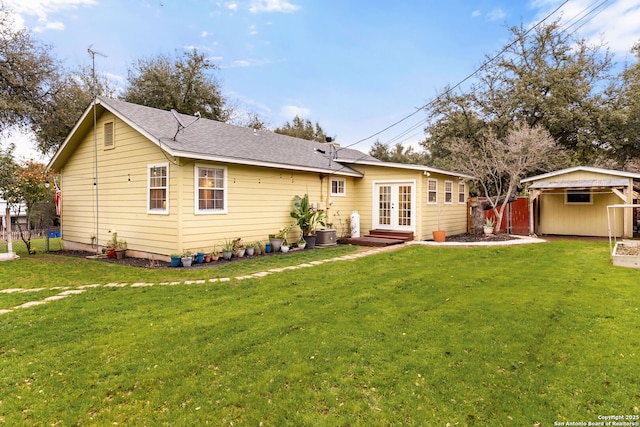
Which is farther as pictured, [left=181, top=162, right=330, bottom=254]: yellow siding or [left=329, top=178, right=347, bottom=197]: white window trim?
[left=329, top=178, right=347, bottom=197]: white window trim

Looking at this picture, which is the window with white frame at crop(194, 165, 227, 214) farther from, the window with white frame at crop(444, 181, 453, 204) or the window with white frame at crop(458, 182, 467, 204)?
the window with white frame at crop(458, 182, 467, 204)

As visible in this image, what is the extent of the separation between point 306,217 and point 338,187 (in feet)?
8.68

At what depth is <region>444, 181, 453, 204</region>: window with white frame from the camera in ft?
46.6

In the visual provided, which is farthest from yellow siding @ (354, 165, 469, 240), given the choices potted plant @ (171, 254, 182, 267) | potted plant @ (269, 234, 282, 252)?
potted plant @ (171, 254, 182, 267)

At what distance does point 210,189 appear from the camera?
30.4 feet

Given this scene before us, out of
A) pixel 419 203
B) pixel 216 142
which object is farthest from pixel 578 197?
pixel 216 142

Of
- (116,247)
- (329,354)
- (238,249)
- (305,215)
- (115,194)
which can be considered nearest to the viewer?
(329,354)

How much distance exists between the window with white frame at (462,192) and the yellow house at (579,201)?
243cm

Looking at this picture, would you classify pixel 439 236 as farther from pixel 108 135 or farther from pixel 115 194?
pixel 108 135

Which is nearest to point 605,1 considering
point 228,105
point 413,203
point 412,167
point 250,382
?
point 412,167

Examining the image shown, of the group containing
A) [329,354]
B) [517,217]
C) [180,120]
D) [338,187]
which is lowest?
[329,354]

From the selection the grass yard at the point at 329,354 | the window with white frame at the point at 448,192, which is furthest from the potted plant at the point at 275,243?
the window with white frame at the point at 448,192

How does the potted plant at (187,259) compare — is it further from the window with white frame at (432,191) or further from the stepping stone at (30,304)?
the window with white frame at (432,191)

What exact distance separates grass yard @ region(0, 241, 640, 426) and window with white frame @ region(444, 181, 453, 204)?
8080 mm
